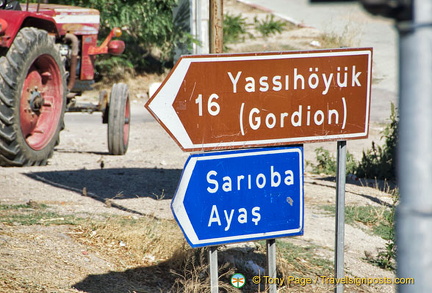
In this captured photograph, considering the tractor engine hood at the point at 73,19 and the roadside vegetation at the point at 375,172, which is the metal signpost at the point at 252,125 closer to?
the roadside vegetation at the point at 375,172

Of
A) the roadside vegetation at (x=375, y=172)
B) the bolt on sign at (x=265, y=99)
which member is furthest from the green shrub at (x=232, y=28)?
the bolt on sign at (x=265, y=99)

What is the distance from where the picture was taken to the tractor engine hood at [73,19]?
9.87 m

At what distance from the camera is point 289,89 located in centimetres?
385

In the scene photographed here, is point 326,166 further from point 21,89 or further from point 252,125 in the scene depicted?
point 252,125

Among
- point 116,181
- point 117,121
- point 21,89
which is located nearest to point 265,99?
point 116,181

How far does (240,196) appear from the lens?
3.59 metres

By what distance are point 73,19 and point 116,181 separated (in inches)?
141

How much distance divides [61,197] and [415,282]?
526 centimetres

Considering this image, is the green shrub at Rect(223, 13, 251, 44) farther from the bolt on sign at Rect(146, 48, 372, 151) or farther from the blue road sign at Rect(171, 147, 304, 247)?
the blue road sign at Rect(171, 147, 304, 247)

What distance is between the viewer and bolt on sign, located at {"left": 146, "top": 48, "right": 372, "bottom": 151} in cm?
361

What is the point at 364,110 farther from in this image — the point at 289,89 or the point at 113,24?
the point at 113,24

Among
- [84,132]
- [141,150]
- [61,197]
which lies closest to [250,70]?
[61,197]

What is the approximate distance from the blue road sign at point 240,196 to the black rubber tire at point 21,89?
443 cm

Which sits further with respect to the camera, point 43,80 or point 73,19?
point 73,19
